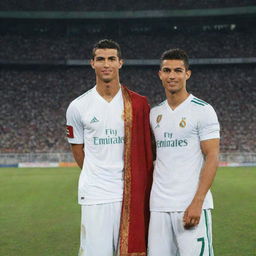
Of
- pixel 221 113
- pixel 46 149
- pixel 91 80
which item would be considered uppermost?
pixel 91 80

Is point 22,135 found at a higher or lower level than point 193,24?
lower

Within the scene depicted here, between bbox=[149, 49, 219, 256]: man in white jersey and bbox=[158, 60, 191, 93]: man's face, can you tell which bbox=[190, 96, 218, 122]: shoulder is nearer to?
bbox=[149, 49, 219, 256]: man in white jersey

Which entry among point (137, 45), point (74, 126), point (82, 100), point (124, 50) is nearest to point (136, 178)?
point (74, 126)

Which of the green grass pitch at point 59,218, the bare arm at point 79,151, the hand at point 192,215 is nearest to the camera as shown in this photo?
the hand at point 192,215

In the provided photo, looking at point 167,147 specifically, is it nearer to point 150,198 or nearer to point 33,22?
point 150,198

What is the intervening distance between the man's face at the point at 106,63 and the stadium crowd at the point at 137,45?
39.2m

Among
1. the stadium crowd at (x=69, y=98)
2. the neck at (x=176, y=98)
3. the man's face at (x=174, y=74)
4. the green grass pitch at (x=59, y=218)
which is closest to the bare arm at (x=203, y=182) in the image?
the neck at (x=176, y=98)

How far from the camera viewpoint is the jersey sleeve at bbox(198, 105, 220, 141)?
4.51 meters

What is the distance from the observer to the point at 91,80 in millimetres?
42906

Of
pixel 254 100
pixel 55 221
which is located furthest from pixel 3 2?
pixel 55 221

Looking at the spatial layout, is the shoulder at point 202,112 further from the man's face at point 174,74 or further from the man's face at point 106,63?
the man's face at point 106,63

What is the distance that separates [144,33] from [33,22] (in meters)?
9.55

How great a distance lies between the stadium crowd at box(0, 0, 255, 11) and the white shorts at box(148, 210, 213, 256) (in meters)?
39.6

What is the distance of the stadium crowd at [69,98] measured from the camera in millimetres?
37969
